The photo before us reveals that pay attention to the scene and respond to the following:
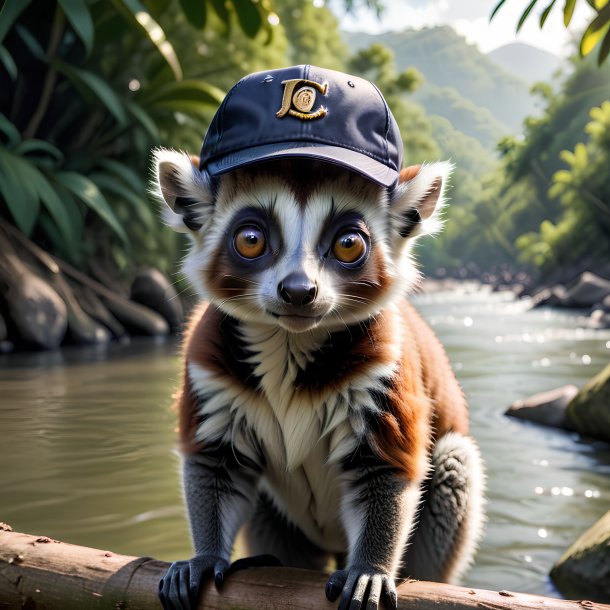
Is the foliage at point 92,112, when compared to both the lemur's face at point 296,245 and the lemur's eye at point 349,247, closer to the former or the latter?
the lemur's face at point 296,245

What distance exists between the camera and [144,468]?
4.74 metres

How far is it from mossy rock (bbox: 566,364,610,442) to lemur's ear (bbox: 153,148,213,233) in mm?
4434

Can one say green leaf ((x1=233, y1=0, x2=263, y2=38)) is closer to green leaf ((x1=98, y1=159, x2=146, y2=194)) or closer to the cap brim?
green leaf ((x1=98, y1=159, x2=146, y2=194))

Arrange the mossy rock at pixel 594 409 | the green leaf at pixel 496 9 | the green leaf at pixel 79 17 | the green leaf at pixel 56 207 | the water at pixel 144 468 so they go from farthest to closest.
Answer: the green leaf at pixel 56 207 → the green leaf at pixel 79 17 → the mossy rock at pixel 594 409 → the green leaf at pixel 496 9 → the water at pixel 144 468

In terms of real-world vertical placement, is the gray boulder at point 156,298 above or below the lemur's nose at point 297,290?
below

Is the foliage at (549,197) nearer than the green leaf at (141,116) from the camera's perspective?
No

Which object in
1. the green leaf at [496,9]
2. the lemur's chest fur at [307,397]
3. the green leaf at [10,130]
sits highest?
the green leaf at [496,9]

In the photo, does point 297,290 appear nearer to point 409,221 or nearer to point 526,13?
point 409,221

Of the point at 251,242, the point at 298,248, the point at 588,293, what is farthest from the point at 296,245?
the point at 588,293

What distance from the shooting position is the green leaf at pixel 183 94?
1284 centimetres

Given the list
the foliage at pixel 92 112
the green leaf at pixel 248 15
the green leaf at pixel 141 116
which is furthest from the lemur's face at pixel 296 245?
the green leaf at pixel 141 116

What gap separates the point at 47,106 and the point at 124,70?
155 cm

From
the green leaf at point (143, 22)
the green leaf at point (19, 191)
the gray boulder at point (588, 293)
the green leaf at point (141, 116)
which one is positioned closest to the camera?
the green leaf at point (19, 191)

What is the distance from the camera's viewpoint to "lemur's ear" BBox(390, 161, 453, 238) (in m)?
2.36
